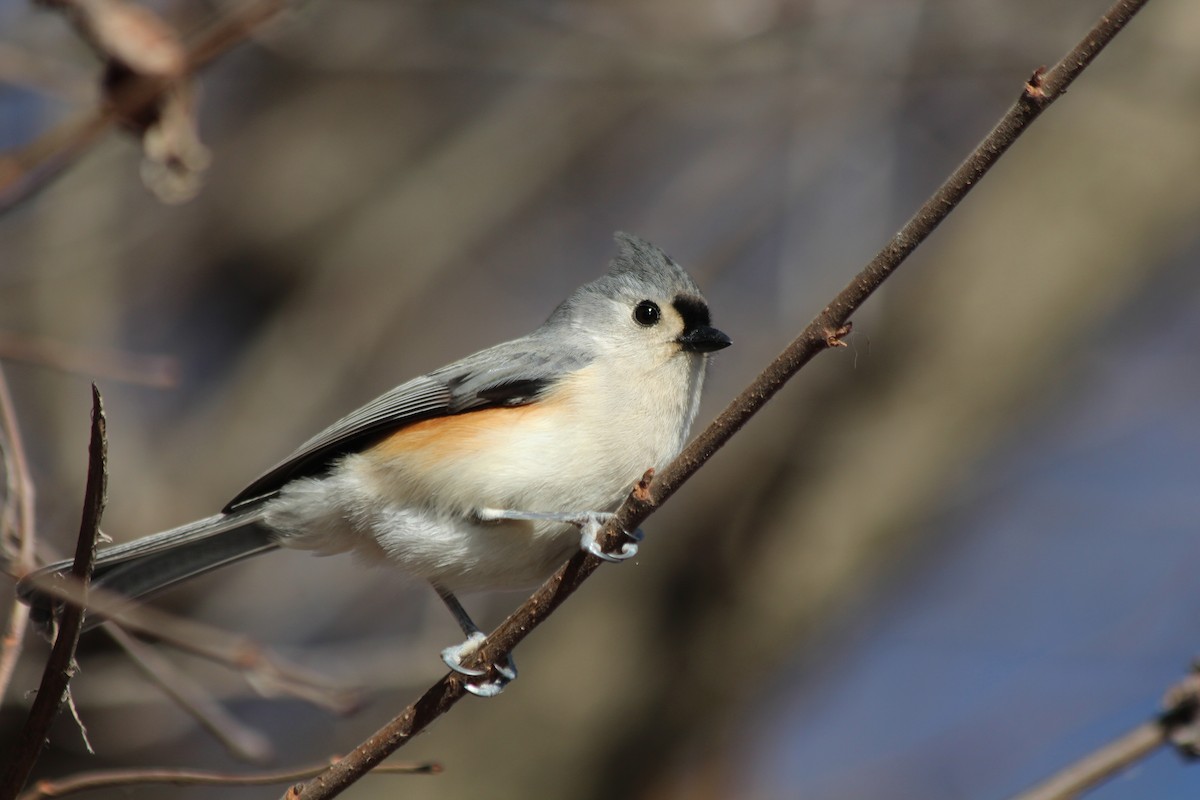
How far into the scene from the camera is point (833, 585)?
16.6 ft

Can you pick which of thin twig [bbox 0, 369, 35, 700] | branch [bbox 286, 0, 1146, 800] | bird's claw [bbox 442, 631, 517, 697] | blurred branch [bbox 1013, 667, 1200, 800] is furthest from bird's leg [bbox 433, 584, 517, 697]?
blurred branch [bbox 1013, 667, 1200, 800]

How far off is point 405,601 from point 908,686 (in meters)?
2.36

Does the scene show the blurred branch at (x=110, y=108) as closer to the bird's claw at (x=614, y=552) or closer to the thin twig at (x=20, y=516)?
the thin twig at (x=20, y=516)

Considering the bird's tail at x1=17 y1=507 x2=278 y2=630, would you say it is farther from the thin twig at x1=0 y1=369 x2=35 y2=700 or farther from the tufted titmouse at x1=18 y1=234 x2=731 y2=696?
the thin twig at x1=0 y1=369 x2=35 y2=700

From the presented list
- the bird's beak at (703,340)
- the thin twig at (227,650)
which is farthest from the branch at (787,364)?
the bird's beak at (703,340)

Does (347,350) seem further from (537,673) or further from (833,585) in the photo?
(833,585)

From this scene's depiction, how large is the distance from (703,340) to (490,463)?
65 cm

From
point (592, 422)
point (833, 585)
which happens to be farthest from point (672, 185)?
point (592, 422)

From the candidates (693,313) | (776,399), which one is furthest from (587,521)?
(776,399)

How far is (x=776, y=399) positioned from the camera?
16.9 feet

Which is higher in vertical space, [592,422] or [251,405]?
[251,405]

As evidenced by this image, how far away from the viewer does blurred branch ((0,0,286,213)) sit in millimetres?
1877

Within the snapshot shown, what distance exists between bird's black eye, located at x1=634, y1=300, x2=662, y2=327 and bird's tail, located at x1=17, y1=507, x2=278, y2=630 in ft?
3.69

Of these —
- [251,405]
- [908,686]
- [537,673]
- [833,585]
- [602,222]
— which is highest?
[602,222]
